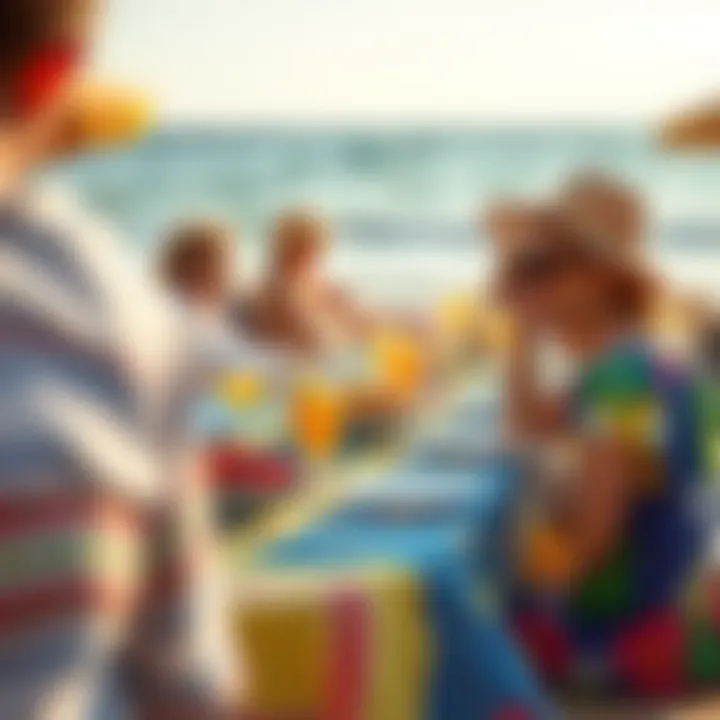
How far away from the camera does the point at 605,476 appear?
0.78 meters

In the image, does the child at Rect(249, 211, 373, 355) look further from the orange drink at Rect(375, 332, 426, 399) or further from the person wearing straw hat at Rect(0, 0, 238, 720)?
the person wearing straw hat at Rect(0, 0, 238, 720)

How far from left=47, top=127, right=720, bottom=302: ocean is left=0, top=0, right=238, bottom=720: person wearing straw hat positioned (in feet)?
0.42

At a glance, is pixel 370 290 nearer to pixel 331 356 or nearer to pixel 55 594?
pixel 331 356

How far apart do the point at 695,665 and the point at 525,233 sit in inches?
9.5

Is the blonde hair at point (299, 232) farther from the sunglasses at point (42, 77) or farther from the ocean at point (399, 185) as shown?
the sunglasses at point (42, 77)

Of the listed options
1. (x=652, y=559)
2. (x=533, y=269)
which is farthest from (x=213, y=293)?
(x=652, y=559)

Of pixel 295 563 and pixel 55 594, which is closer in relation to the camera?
pixel 55 594

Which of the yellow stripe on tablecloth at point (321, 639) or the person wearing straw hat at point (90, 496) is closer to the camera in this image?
the person wearing straw hat at point (90, 496)

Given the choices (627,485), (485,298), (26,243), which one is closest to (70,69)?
(26,243)

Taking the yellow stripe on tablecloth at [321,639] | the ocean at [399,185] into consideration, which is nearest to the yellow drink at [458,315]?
the ocean at [399,185]

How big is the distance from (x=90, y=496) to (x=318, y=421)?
0.19 metres

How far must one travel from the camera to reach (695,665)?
78cm

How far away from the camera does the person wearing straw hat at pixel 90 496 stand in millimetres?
573

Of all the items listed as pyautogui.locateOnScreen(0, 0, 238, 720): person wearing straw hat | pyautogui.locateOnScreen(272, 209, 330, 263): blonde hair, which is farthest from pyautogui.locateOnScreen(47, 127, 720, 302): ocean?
pyautogui.locateOnScreen(0, 0, 238, 720): person wearing straw hat
